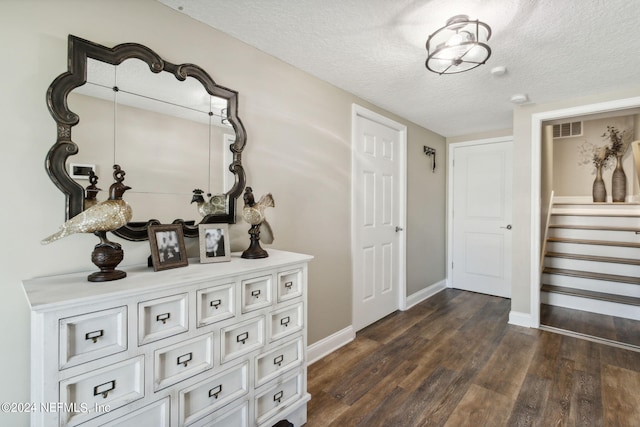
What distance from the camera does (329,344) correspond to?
257 cm

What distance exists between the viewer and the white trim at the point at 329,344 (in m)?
2.41

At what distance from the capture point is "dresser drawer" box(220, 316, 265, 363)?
4.49 ft

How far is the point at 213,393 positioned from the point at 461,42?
7.12 feet

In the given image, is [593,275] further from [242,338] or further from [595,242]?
[242,338]

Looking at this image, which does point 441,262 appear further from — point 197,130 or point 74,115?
point 74,115

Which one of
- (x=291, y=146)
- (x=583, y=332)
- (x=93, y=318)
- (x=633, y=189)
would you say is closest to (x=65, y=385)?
(x=93, y=318)

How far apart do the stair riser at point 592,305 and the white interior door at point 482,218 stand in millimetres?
462

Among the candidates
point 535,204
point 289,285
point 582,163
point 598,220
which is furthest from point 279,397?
point 582,163

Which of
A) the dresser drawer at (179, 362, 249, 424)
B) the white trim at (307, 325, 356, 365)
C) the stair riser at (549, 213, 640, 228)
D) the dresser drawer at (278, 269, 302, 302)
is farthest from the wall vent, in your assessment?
the dresser drawer at (179, 362, 249, 424)

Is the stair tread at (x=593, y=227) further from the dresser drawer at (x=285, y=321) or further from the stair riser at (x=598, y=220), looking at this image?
the dresser drawer at (x=285, y=321)

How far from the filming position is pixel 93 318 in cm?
102

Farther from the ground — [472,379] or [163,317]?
[163,317]

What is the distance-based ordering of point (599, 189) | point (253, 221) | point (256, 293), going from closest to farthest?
point (256, 293)
point (253, 221)
point (599, 189)

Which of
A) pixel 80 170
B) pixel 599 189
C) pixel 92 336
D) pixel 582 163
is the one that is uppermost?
pixel 582 163
